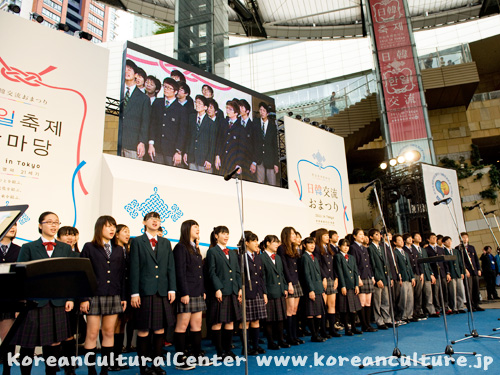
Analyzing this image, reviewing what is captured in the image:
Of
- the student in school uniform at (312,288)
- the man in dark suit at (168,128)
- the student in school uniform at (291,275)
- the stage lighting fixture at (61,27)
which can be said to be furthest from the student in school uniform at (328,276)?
the stage lighting fixture at (61,27)

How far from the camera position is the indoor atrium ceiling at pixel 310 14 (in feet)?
44.5

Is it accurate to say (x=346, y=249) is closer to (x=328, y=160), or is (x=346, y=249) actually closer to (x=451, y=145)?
(x=328, y=160)

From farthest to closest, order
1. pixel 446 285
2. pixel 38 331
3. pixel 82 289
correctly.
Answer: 1. pixel 446 285
2. pixel 38 331
3. pixel 82 289

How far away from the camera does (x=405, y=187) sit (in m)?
9.80

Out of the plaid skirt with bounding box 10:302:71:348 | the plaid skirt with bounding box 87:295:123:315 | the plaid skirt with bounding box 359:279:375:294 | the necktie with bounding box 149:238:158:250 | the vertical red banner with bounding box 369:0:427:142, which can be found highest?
the vertical red banner with bounding box 369:0:427:142

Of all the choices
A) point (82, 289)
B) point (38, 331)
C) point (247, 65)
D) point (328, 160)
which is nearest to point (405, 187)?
point (328, 160)

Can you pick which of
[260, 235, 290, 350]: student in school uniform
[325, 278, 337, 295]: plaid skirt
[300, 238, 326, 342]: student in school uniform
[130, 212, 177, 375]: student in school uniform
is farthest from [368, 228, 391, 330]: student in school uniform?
[130, 212, 177, 375]: student in school uniform

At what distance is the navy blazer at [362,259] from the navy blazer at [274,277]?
1.40 meters

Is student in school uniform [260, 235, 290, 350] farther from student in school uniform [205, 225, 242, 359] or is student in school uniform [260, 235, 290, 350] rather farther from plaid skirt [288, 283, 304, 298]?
student in school uniform [205, 225, 242, 359]

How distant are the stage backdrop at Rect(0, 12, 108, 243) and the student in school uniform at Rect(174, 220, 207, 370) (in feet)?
5.90

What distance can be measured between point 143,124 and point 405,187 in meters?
6.98

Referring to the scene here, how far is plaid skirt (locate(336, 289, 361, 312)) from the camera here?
16.2ft

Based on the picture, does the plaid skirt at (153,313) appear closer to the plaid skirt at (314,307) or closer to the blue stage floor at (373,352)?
the blue stage floor at (373,352)

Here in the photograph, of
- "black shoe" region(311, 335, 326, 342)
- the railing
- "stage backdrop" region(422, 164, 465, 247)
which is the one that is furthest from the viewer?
the railing
